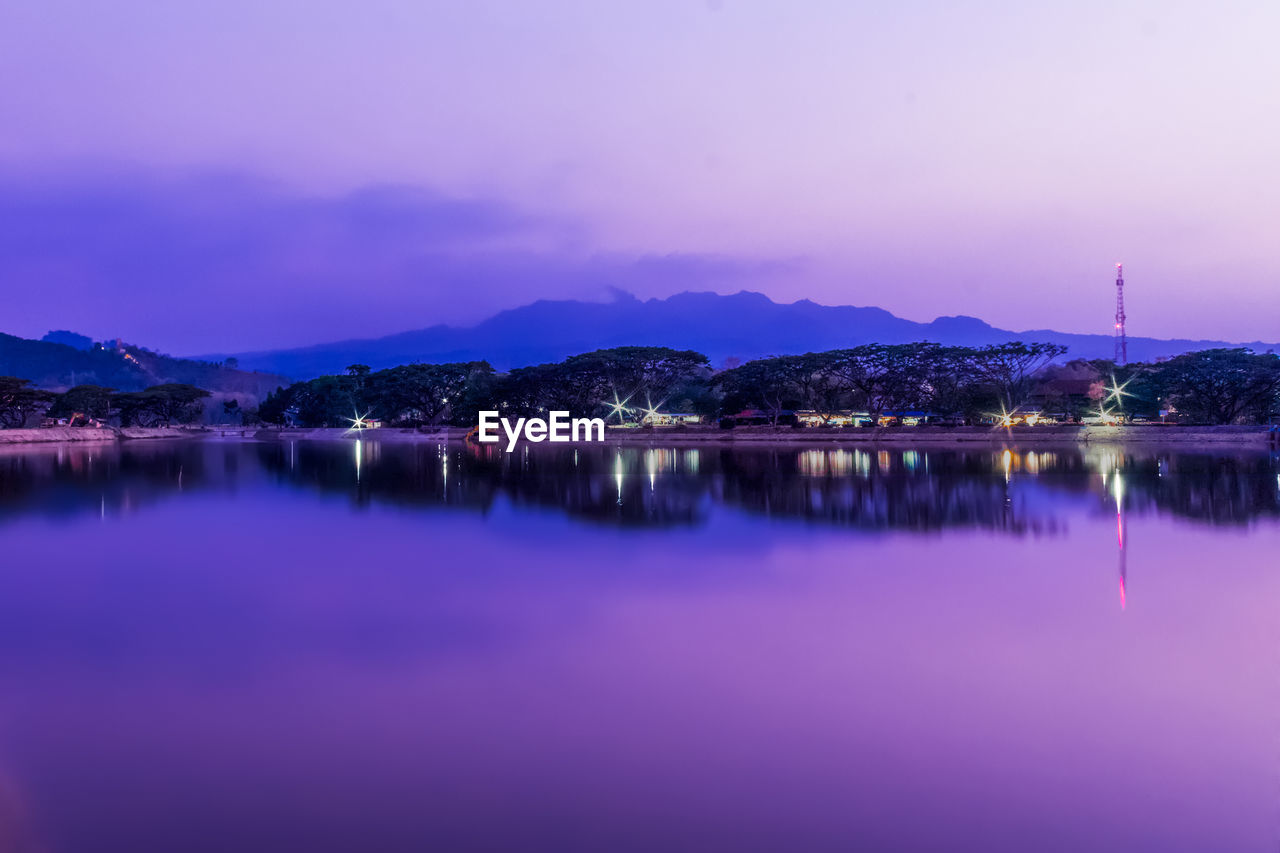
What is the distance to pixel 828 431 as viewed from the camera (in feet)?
215

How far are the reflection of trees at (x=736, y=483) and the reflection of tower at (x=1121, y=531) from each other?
39 centimetres

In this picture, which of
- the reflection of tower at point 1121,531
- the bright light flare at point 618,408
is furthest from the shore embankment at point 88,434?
the reflection of tower at point 1121,531

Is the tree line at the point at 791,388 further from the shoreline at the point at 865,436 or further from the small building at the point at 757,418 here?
the shoreline at the point at 865,436

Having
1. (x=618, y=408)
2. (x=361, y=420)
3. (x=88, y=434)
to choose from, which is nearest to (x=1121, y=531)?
(x=618, y=408)

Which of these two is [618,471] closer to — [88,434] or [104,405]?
[88,434]

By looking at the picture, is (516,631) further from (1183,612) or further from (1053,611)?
(1183,612)

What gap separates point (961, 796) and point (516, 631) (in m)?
5.85

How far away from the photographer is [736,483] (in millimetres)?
29453

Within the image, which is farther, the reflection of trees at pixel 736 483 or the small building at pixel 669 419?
the small building at pixel 669 419

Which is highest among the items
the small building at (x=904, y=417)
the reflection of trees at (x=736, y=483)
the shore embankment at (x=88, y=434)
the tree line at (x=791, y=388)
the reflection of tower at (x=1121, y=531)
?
the tree line at (x=791, y=388)

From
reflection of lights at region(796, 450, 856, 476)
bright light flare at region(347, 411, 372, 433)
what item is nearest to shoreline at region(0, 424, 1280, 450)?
bright light flare at region(347, 411, 372, 433)

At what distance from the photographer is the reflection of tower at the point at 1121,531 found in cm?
1255

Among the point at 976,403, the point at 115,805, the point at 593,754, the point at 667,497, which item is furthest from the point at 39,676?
the point at 976,403

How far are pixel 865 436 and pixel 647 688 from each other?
58.0 metres
